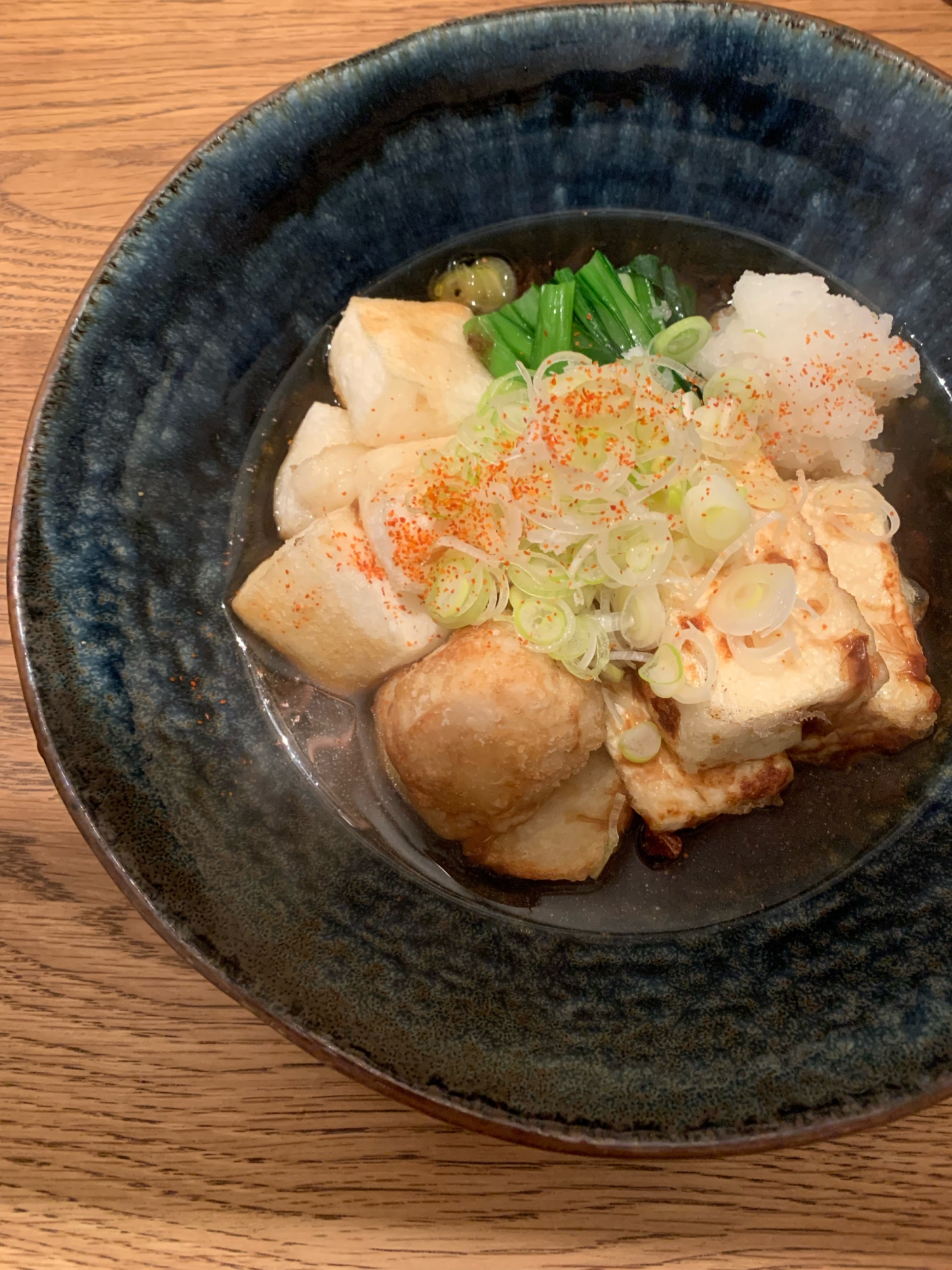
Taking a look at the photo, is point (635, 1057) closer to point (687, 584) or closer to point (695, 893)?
point (695, 893)

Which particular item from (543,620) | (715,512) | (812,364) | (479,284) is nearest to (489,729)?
(543,620)

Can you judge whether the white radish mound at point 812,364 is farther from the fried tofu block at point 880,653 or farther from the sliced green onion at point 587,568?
the sliced green onion at point 587,568

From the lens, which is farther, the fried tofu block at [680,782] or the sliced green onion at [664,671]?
the fried tofu block at [680,782]

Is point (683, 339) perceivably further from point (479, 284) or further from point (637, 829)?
point (637, 829)

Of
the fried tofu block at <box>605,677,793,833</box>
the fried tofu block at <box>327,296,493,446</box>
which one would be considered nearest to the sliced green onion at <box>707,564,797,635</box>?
the fried tofu block at <box>605,677,793,833</box>

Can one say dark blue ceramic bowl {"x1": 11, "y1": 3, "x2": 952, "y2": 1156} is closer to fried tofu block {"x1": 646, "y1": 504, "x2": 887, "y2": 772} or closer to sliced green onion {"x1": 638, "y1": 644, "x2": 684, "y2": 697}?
fried tofu block {"x1": 646, "y1": 504, "x2": 887, "y2": 772}

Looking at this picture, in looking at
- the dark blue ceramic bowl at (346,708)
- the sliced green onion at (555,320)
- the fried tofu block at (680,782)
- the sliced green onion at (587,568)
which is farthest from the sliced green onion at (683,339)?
the fried tofu block at (680,782)
